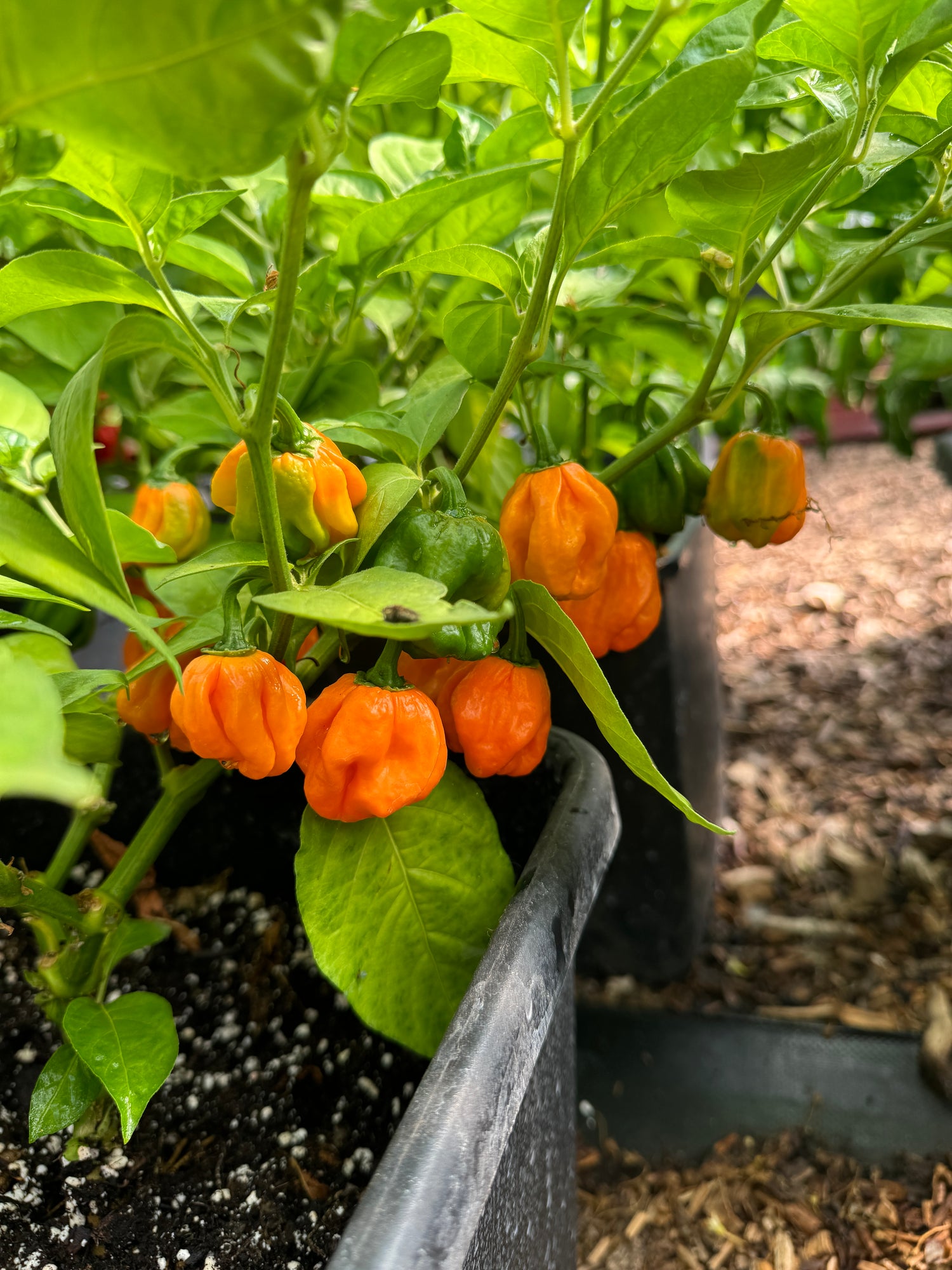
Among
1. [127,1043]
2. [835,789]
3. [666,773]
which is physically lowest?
[835,789]

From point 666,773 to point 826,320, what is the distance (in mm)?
561

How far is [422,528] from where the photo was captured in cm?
42

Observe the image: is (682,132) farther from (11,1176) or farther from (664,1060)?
(664,1060)

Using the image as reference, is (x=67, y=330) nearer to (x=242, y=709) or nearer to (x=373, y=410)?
(x=373, y=410)

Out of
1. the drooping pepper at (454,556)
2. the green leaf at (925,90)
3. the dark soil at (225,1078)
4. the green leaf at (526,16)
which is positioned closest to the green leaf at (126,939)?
the dark soil at (225,1078)

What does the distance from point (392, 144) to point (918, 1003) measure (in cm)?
92

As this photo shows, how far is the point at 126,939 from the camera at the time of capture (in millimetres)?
497

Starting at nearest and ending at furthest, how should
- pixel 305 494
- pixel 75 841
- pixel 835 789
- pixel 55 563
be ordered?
1. pixel 55 563
2. pixel 305 494
3. pixel 75 841
4. pixel 835 789

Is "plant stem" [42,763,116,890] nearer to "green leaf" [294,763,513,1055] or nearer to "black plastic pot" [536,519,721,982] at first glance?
"green leaf" [294,763,513,1055]

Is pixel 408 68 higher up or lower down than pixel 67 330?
higher up

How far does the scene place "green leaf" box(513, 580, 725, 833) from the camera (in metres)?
0.39

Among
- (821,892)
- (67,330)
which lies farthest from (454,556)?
(821,892)

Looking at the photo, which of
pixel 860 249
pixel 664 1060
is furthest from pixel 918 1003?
pixel 860 249

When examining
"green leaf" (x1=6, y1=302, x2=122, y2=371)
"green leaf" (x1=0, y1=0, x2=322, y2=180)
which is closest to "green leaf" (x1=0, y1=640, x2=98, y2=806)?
"green leaf" (x1=0, y1=0, x2=322, y2=180)
